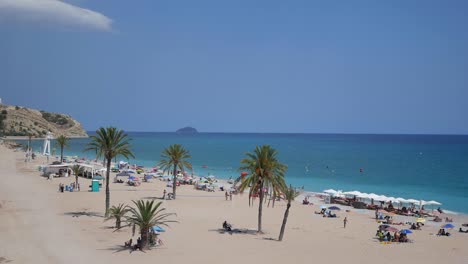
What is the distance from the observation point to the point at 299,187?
5919 centimetres

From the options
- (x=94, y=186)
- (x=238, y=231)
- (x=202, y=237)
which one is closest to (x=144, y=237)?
(x=202, y=237)

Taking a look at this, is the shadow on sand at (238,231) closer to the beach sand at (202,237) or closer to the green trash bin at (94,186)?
the beach sand at (202,237)

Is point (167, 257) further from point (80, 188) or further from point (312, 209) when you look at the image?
point (80, 188)

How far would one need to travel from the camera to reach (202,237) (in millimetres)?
24531

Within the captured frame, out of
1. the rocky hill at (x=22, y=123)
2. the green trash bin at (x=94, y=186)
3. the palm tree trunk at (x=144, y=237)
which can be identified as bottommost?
the palm tree trunk at (x=144, y=237)

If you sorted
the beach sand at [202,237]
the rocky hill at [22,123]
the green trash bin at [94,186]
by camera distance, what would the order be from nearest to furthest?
the beach sand at [202,237]
the green trash bin at [94,186]
the rocky hill at [22,123]

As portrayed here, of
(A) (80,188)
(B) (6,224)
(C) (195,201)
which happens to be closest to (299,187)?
(C) (195,201)

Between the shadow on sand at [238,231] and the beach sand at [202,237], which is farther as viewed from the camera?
the shadow on sand at [238,231]

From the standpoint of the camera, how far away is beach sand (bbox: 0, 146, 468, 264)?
2006 centimetres

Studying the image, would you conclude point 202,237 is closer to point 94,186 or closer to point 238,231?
point 238,231

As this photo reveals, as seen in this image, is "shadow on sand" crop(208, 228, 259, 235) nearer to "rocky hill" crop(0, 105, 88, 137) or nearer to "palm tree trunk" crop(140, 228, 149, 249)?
"palm tree trunk" crop(140, 228, 149, 249)

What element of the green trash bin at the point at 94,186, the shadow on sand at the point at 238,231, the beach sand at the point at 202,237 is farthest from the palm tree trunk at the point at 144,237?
the green trash bin at the point at 94,186

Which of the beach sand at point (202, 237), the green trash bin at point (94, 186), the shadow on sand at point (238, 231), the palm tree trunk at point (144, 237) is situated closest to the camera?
the beach sand at point (202, 237)

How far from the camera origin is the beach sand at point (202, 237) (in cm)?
2006
